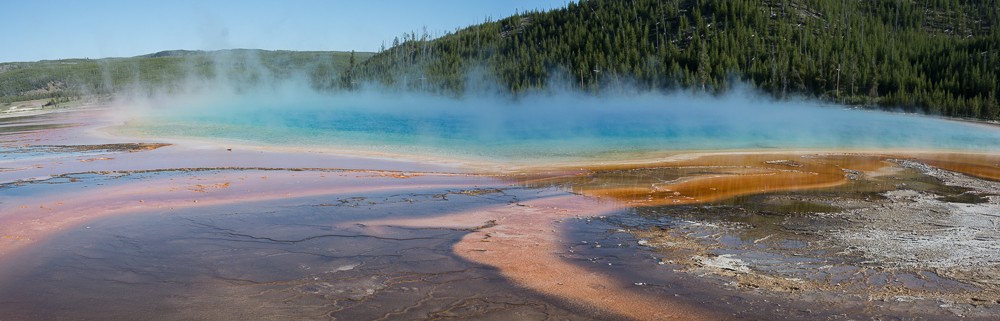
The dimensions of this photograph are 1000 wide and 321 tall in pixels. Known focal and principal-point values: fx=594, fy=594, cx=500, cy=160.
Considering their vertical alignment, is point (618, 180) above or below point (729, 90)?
below

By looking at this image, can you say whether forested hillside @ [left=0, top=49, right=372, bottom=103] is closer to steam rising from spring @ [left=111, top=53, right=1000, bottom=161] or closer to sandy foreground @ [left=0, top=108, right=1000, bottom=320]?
steam rising from spring @ [left=111, top=53, right=1000, bottom=161]

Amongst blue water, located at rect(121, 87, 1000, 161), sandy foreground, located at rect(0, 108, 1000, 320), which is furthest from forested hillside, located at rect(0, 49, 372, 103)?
sandy foreground, located at rect(0, 108, 1000, 320)

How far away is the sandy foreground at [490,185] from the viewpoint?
7.71 meters

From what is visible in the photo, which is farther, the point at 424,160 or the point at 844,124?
the point at 844,124

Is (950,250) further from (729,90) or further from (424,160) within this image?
(729,90)

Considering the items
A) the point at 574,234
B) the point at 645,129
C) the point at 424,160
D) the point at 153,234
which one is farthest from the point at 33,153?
the point at 645,129

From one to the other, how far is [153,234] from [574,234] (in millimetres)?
6761

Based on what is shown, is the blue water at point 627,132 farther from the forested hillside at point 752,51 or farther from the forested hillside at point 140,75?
the forested hillside at point 140,75

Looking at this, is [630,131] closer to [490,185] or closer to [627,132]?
[627,132]

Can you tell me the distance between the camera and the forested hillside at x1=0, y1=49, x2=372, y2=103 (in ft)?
419

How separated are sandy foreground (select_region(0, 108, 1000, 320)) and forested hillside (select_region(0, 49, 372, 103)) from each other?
98.9 metres

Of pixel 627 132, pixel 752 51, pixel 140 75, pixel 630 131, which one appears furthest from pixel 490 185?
pixel 140 75

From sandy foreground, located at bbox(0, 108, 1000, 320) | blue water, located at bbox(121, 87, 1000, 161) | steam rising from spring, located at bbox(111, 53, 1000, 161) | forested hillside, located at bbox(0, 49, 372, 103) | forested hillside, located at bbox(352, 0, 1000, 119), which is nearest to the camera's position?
sandy foreground, located at bbox(0, 108, 1000, 320)

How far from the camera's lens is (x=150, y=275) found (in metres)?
7.29
